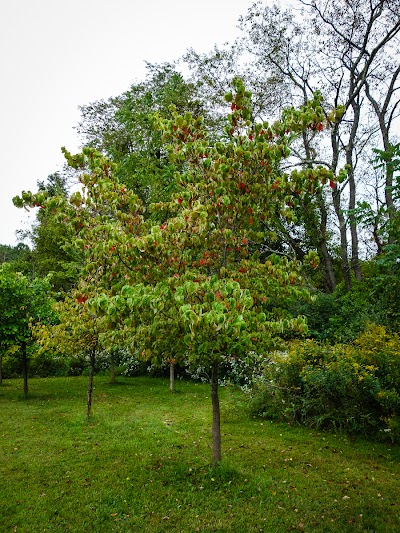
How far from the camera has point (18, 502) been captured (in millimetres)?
4973

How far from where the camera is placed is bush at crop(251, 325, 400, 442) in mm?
7500

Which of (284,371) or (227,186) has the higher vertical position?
(227,186)

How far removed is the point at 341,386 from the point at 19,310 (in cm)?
998

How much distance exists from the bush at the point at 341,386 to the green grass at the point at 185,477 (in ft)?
1.40

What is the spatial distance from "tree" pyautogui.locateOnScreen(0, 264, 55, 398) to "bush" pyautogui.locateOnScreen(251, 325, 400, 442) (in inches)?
302

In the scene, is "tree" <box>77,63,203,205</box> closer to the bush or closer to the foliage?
the foliage

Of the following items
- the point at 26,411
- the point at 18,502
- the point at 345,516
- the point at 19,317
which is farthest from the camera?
the point at 19,317

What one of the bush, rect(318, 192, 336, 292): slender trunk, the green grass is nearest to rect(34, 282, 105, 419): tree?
the green grass

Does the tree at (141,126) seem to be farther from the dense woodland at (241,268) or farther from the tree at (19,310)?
the tree at (19,310)

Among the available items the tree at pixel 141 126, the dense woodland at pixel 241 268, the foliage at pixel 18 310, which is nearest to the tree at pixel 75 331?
the dense woodland at pixel 241 268

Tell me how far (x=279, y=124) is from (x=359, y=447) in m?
6.08

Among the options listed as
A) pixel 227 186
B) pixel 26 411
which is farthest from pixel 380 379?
pixel 26 411

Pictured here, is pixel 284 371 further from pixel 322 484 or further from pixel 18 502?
pixel 18 502

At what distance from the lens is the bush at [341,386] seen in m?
7.50
